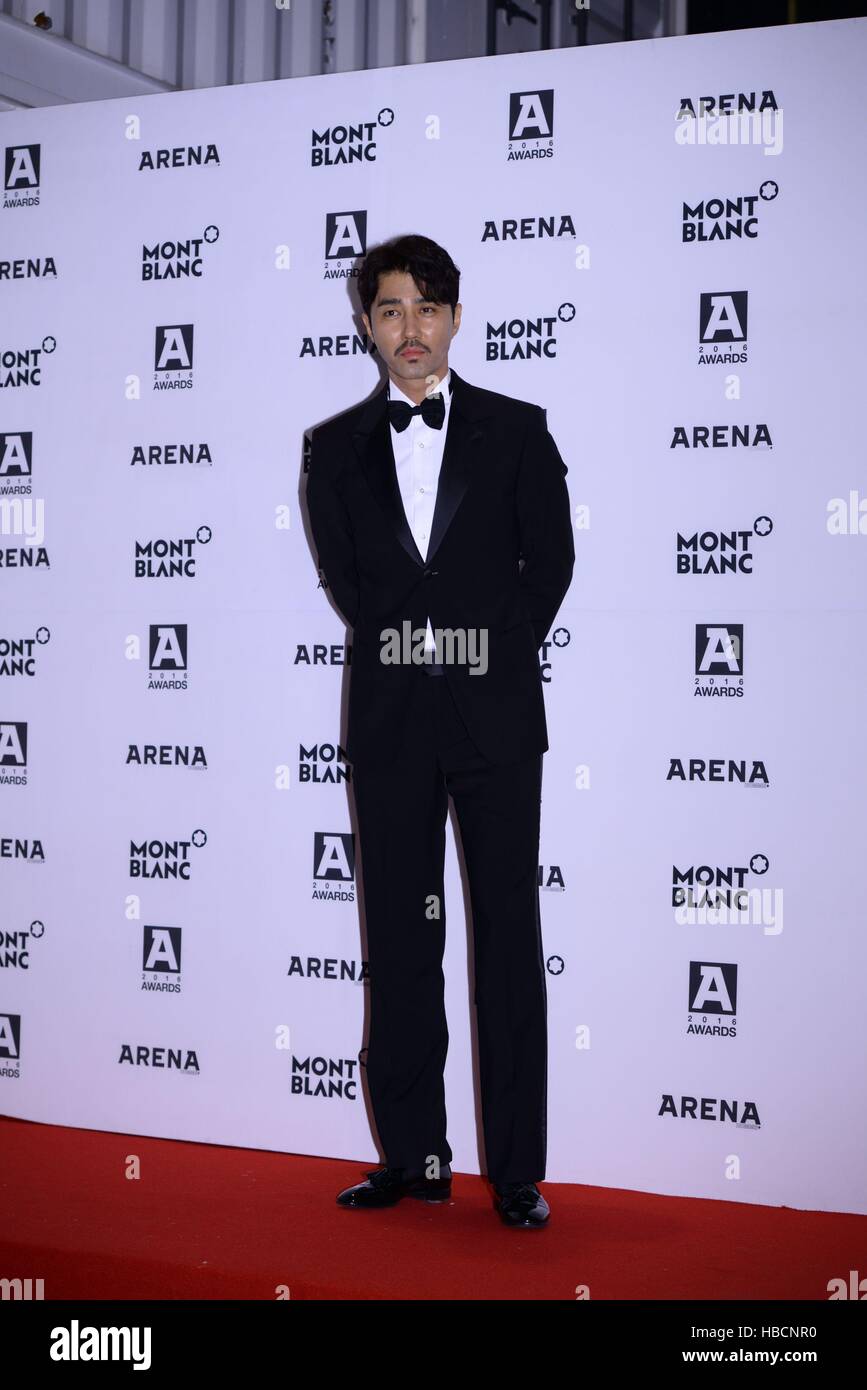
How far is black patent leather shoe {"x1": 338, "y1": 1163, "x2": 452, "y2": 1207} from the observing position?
260 centimetres

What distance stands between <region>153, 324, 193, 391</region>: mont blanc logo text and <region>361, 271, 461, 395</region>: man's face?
0.80 m

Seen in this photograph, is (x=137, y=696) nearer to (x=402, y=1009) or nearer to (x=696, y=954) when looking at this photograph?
(x=402, y=1009)

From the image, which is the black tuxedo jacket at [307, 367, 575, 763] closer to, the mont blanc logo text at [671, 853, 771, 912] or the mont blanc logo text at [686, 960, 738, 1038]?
the mont blanc logo text at [671, 853, 771, 912]

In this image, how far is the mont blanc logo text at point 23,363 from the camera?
3352 millimetres

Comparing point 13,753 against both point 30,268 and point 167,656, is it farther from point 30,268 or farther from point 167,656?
point 30,268

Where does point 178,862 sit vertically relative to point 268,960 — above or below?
above

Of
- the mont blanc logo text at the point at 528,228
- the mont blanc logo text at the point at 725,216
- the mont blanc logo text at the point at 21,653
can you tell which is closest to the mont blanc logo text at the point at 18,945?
the mont blanc logo text at the point at 21,653

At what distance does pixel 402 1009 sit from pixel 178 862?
35.3 inches

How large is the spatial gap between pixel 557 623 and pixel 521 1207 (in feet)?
4.21

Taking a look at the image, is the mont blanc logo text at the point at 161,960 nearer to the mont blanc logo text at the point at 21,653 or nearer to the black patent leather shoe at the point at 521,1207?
the mont blanc logo text at the point at 21,653

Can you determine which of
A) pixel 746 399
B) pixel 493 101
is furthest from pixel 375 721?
pixel 493 101

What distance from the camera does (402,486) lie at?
8.61ft

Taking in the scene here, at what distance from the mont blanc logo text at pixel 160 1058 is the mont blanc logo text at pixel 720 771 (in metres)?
1.44

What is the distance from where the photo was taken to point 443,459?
2.57 meters
